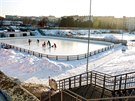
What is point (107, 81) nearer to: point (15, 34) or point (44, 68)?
point (44, 68)

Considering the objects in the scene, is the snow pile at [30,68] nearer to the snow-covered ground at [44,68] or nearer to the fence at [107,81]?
the snow-covered ground at [44,68]

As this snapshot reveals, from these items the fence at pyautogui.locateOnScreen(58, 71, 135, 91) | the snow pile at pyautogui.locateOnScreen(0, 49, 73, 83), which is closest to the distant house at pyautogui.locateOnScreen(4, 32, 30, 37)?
the snow pile at pyautogui.locateOnScreen(0, 49, 73, 83)

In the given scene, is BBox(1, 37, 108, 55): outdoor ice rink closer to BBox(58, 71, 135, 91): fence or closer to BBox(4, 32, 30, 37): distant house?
BBox(4, 32, 30, 37): distant house

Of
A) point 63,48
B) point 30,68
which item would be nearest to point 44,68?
point 30,68

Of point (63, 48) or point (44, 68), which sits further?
point (63, 48)

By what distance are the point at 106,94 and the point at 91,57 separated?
686 inches

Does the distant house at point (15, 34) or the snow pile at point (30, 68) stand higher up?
the distant house at point (15, 34)

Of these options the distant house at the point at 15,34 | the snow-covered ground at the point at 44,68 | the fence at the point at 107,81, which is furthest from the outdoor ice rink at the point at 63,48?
the fence at the point at 107,81

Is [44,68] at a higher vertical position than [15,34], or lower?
lower

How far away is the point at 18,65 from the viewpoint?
20.2 m

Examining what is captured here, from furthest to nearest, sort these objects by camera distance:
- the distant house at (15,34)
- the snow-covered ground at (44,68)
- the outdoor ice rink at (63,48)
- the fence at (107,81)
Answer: the distant house at (15,34)
the outdoor ice rink at (63,48)
the snow-covered ground at (44,68)
the fence at (107,81)

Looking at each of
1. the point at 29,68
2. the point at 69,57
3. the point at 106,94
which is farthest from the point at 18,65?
the point at 106,94

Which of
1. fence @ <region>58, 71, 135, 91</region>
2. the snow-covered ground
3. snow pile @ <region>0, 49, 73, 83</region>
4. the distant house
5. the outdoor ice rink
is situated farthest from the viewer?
the distant house

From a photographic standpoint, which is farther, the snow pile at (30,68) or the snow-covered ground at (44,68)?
the snow pile at (30,68)
